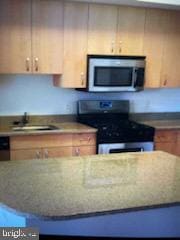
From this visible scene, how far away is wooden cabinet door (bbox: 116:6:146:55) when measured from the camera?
382cm

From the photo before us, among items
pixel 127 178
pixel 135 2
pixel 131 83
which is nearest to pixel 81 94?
pixel 131 83

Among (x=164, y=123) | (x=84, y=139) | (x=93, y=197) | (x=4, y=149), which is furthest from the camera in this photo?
(x=164, y=123)

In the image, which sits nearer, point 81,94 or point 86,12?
point 86,12

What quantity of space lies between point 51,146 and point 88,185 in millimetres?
1822

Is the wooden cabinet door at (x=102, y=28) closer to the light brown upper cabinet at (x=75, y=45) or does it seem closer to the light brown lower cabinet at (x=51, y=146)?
the light brown upper cabinet at (x=75, y=45)

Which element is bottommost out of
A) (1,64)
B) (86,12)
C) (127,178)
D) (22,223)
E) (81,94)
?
(22,223)

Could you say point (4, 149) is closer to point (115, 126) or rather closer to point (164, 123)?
point (115, 126)

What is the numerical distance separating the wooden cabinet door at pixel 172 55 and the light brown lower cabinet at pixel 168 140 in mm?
628

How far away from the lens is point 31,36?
11.5 feet

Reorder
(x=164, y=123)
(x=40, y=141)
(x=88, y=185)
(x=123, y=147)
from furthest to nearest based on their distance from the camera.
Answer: (x=164, y=123)
(x=123, y=147)
(x=40, y=141)
(x=88, y=185)

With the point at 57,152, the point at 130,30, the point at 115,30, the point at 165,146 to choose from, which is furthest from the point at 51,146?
the point at 130,30

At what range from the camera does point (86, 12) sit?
3.67m

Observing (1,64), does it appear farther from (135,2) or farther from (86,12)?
(135,2)

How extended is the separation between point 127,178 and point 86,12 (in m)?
2.34
